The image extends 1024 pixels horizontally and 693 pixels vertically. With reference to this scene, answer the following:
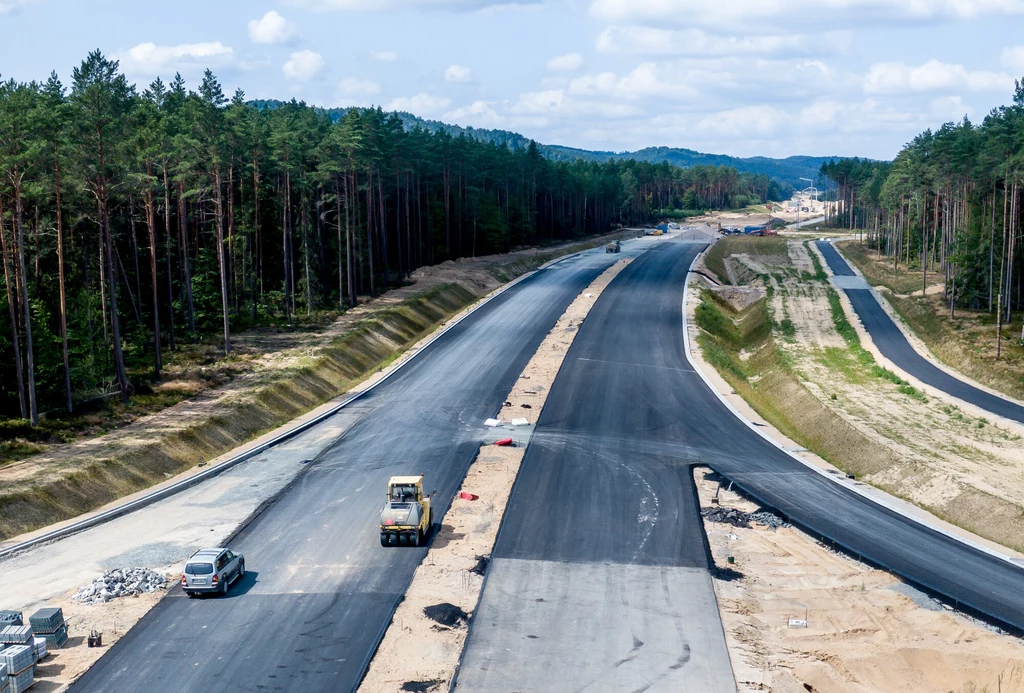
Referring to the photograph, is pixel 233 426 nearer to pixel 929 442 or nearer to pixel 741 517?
pixel 741 517

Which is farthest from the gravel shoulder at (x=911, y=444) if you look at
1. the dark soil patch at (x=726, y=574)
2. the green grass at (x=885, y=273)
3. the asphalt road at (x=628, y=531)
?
the green grass at (x=885, y=273)

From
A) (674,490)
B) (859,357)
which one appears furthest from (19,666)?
(859,357)

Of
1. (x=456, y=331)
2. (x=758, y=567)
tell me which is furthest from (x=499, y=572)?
(x=456, y=331)

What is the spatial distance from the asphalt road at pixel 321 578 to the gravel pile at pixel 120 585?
101 cm

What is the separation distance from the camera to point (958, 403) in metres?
56.6

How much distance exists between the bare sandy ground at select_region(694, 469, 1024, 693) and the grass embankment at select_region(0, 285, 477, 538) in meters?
27.4

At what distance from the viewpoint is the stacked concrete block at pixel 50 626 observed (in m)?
25.4

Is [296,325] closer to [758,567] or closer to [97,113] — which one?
[97,113]

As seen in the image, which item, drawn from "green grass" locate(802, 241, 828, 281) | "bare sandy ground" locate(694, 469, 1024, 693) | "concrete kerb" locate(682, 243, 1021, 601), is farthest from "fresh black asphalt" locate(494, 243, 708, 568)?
"green grass" locate(802, 241, 828, 281)

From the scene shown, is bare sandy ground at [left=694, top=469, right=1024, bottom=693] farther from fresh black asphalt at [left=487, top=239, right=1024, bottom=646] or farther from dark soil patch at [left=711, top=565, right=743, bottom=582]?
fresh black asphalt at [left=487, top=239, right=1024, bottom=646]

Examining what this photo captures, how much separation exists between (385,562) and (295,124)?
6220 centimetres

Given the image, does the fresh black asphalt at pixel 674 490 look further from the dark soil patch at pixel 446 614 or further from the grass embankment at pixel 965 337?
the grass embankment at pixel 965 337

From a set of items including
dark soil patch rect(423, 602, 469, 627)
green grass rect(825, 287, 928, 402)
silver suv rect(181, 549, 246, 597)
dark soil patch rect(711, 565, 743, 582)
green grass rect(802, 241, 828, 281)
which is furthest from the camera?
green grass rect(802, 241, 828, 281)

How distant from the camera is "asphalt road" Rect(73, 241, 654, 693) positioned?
24578 mm
